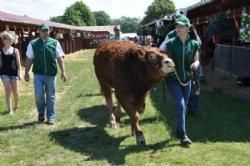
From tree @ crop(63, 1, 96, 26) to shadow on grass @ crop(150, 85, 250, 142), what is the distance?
9322cm

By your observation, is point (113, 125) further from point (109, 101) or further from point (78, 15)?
point (78, 15)

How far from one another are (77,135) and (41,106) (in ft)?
4.46

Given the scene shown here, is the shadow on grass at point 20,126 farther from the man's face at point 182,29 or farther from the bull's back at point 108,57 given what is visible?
the man's face at point 182,29

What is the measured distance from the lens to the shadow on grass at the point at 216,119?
23.6 feet

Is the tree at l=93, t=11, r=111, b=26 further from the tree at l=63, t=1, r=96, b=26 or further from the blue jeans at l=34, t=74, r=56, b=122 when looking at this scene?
the blue jeans at l=34, t=74, r=56, b=122

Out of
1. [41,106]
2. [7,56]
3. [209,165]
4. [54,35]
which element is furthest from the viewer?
[54,35]

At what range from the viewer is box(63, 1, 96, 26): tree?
104281mm

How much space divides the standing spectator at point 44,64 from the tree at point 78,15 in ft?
310

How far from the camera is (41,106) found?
8.69m

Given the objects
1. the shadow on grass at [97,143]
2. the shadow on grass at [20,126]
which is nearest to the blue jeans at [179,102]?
the shadow on grass at [97,143]

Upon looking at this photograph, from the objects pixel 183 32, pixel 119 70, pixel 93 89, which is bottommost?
pixel 93 89

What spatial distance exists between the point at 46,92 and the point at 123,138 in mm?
2117

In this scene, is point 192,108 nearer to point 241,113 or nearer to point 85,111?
point 241,113

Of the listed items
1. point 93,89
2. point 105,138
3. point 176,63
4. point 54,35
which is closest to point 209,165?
point 176,63
